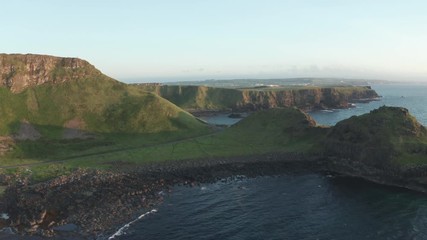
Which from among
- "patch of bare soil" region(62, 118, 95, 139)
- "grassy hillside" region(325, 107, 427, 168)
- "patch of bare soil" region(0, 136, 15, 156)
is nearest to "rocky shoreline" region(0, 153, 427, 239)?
"grassy hillside" region(325, 107, 427, 168)

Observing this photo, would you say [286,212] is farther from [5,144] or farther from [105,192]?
[5,144]

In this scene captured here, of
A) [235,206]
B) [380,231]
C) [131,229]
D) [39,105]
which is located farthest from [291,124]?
[39,105]

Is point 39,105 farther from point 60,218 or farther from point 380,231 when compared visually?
point 380,231

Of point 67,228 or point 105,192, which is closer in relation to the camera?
point 67,228

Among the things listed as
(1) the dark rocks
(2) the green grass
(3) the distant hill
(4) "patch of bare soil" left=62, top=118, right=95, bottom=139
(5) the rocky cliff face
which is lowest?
(1) the dark rocks

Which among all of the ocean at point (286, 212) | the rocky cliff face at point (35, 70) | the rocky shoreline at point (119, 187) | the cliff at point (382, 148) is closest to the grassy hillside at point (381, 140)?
the cliff at point (382, 148)

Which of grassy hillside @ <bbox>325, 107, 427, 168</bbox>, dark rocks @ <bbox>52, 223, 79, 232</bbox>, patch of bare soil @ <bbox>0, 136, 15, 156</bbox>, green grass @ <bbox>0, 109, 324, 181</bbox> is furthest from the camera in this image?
patch of bare soil @ <bbox>0, 136, 15, 156</bbox>

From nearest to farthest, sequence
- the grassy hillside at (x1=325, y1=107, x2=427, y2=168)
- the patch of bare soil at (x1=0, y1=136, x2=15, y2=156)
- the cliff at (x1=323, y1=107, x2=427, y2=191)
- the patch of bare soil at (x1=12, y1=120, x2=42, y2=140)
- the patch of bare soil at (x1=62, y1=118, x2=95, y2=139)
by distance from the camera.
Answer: the cliff at (x1=323, y1=107, x2=427, y2=191) → the grassy hillside at (x1=325, y1=107, x2=427, y2=168) → the patch of bare soil at (x1=0, y1=136, x2=15, y2=156) → the patch of bare soil at (x1=12, y1=120, x2=42, y2=140) → the patch of bare soil at (x1=62, y1=118, x2=95, y2=139)

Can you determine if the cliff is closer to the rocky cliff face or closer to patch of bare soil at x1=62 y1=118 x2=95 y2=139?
patch of bare soil at x1=62 y1=118 x2=95 y2=139

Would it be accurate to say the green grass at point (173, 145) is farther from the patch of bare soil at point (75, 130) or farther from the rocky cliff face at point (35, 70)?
the rocky cliff face at point (35, 70)

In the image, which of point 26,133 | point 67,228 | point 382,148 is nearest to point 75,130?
point 26,133
